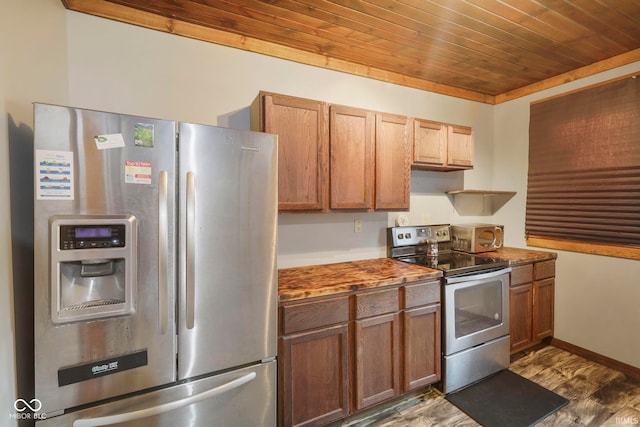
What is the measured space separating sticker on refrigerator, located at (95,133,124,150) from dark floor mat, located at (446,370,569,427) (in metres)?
2.60

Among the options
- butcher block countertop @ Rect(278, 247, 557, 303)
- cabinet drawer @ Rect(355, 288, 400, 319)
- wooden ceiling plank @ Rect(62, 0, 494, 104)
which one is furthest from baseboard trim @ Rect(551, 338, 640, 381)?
wooden ceiling plank @ Rect(62, 0, 494, 104)

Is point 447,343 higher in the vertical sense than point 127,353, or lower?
lower

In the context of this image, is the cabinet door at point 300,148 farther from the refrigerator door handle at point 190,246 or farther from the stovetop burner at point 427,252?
the stovetop burner at point 427,252

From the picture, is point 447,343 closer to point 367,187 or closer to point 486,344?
point 486,344

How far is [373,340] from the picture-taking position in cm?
193

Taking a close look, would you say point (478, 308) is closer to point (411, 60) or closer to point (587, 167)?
point (587, 167)

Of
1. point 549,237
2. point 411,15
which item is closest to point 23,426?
point 411,15

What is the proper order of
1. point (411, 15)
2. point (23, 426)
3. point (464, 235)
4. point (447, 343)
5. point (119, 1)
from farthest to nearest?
point (464, 235)
point (447, 343)
point (411, 15)
point (119, 1)
point (23, 426)

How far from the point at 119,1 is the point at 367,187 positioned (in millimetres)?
1974

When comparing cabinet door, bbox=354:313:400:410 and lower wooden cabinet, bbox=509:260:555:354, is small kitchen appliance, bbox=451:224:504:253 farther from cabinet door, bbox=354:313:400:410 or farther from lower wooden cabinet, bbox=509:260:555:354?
cabinet door, bbox=354:313:400:410

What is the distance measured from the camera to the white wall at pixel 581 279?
2445 millimetres

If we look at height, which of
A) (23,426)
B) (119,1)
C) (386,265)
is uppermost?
(119,1)

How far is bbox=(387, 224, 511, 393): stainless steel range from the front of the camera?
2184 millimetres

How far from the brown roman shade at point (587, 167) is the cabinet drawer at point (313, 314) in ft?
7.92
